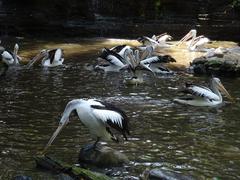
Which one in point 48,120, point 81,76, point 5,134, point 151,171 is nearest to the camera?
point 151,171

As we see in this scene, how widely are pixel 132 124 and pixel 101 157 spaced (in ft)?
7.67

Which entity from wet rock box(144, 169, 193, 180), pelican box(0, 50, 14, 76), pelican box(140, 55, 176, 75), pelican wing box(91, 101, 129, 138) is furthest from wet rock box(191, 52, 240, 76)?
wet rock box(144, 169, 193, 180)

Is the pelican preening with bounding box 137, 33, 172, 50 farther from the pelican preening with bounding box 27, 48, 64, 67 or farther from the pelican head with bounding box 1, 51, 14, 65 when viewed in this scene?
the pelican head with bounding box 1, 51, 14, 65

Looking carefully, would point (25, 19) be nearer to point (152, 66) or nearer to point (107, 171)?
point (152, 66)

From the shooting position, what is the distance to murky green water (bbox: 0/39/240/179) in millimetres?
7758

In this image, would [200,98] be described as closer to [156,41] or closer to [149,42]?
[149,42]

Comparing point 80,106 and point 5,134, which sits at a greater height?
point 80,106

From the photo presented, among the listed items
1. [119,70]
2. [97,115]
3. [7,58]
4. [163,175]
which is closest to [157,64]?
[119,70]

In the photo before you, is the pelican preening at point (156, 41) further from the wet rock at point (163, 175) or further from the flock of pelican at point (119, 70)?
the wet rock at point (163, 175)

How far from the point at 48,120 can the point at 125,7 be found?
1689cm

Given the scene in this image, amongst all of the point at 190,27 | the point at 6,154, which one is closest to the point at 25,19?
the point at 190,27

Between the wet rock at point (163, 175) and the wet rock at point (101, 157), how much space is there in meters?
0.73

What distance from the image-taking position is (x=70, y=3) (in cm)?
2577

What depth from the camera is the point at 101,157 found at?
753 cm
